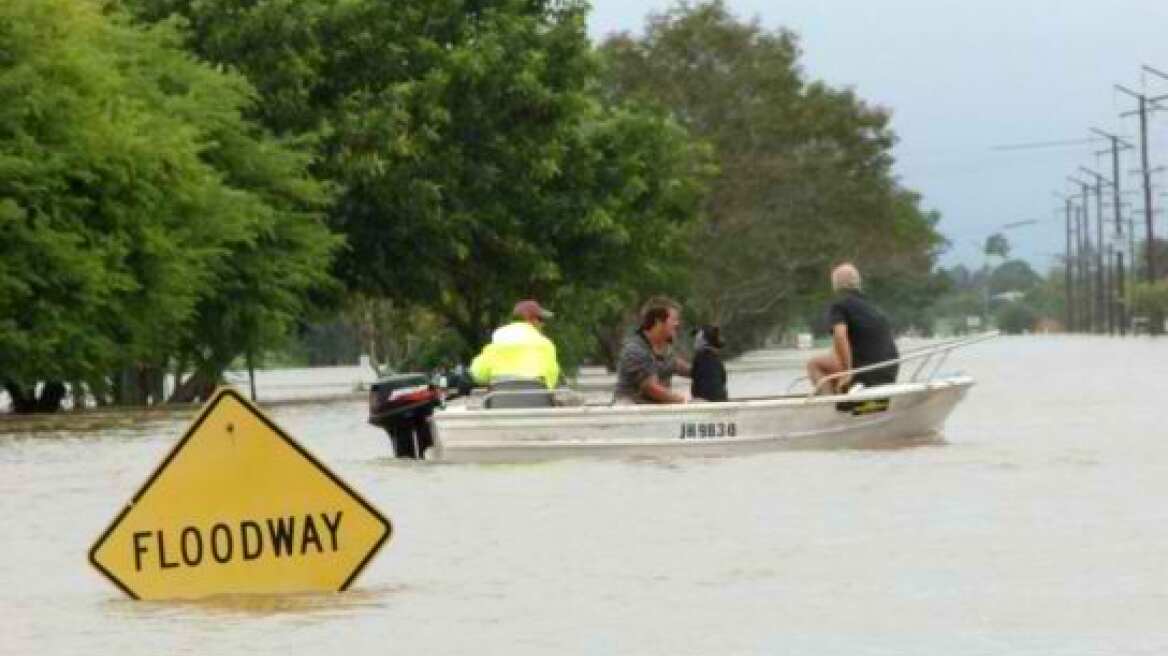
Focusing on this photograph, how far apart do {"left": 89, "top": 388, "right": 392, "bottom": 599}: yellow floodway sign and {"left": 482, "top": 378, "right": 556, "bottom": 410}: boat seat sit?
552 inches

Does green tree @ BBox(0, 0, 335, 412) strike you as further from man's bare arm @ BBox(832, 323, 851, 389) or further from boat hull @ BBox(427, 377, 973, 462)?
boat hull @ BBox(427, 377, 973, 462)

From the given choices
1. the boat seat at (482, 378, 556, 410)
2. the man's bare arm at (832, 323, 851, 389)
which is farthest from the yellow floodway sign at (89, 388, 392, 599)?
the man's bare arm at (832, 323, 851, 389)

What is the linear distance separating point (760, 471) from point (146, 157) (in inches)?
1125

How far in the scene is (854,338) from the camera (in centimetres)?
3447

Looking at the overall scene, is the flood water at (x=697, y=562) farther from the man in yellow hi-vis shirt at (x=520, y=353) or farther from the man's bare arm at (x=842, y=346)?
the man's bare arm at (x=842, y=346)

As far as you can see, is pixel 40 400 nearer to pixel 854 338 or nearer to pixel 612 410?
pixel 854 338

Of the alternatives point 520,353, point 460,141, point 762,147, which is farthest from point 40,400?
point 762,147

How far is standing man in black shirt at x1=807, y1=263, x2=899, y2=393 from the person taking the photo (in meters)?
34.2

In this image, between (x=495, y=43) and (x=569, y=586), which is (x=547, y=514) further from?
(x=495, y=43)

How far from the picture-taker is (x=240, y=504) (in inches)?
723

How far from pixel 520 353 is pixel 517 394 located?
0.38 metres

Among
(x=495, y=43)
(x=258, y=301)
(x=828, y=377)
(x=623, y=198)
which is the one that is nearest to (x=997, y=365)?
(x=623, y=198)


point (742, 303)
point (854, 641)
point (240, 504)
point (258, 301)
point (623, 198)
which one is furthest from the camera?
point (742, 303)

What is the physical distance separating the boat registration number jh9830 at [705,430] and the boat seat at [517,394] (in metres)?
1.28
